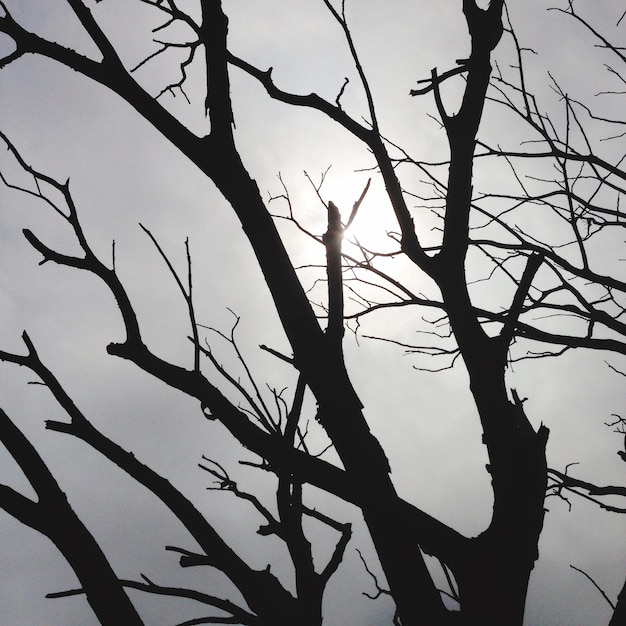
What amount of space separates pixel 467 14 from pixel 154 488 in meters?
2.84

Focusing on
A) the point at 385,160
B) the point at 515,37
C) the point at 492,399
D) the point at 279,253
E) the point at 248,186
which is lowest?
the point at 492,399

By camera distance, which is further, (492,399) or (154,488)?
(492,399)

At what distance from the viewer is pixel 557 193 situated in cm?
362

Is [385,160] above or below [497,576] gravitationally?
above

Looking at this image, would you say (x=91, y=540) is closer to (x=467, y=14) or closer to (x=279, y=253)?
(x=279, y=253)

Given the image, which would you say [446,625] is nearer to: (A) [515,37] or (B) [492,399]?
(B) [492,399]

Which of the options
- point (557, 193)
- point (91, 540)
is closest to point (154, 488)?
point (91, 540)

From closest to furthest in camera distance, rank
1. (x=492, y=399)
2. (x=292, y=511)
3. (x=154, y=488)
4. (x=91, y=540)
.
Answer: (x=91, y=540), (x=154, y=488), (x=492, y=399), (x=292, y=511)

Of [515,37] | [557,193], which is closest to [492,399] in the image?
[557,193]

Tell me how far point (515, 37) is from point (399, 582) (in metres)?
3.24

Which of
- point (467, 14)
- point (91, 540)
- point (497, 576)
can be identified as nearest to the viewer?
point (91, 540)

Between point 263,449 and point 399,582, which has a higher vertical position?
point 263,449

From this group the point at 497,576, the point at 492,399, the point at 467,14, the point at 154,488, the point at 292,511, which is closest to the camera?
the point at 154,488

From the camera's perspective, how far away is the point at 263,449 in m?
1.62
